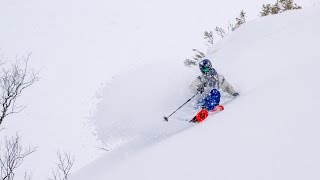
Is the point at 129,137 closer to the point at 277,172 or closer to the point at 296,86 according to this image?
the point at 296,86

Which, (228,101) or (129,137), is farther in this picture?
(129,137)

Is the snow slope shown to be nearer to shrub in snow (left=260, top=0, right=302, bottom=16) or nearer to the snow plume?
the snow plume

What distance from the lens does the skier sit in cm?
737

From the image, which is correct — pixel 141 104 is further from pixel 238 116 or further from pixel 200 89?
pixel 238 116

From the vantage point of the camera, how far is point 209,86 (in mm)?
7875

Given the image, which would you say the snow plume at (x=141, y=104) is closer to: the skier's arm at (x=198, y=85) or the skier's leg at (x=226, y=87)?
the skier's arm at (x=198, y=85)

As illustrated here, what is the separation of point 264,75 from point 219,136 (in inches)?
125

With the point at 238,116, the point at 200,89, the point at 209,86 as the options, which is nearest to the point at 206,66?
the point at 209,86

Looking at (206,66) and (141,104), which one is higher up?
(206,66)

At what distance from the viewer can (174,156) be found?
16.4ft

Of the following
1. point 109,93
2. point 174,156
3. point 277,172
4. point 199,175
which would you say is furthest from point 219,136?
point 109,93

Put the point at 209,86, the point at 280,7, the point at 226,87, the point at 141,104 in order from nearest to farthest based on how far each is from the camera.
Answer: the point at 226,87 → the point at 209,86 → the point at 141,104 → the point at 280,7

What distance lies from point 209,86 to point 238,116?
2.51 meters

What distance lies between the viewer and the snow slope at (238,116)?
3.77m
